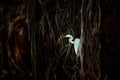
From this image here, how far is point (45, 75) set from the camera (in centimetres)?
130

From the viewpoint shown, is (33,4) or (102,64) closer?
(33,4)

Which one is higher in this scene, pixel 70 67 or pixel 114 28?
pixel 114 28

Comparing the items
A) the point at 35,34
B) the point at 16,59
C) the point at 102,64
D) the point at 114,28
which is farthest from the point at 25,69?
the point at 114,28

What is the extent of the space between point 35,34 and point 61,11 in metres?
0.19

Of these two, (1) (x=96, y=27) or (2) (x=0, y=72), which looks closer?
(2) (x=0, y=72)

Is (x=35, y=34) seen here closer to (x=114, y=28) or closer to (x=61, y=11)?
(x=61, y=11)

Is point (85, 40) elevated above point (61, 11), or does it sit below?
below

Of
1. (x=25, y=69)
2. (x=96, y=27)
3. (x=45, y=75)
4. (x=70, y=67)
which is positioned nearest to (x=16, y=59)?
(x=25, y=69)

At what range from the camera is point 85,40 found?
4.42 ft

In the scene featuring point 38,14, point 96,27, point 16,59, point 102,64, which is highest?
point 38,14

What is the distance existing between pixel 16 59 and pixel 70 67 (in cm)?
30

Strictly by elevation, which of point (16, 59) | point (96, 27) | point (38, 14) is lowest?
point (16, 59)

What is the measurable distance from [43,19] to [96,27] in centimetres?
30

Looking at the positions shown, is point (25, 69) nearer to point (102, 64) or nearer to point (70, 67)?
point (70, 67)
